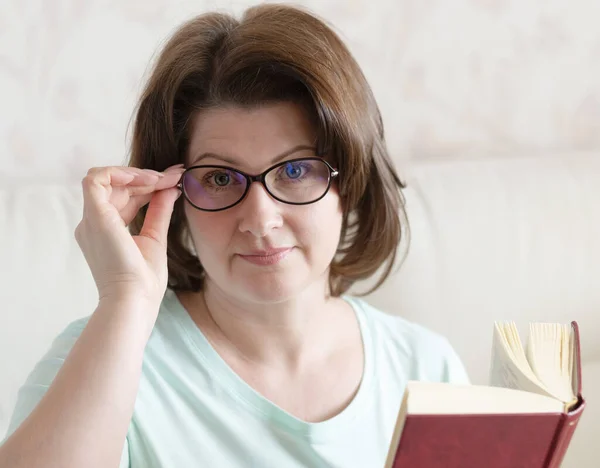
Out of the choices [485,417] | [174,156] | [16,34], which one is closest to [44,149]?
[16,34]

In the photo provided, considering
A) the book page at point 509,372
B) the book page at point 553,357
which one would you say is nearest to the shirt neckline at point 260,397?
the book page at point 509,372

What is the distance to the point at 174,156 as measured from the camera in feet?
4.36

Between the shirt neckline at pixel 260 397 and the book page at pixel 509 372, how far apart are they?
37 cm

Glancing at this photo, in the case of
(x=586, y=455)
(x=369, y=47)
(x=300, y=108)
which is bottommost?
(x=586, y=455)

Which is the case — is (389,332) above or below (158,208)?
Answer: below

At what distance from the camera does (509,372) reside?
943mm

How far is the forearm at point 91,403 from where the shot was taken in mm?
927

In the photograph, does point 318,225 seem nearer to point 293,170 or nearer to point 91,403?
point 293,170

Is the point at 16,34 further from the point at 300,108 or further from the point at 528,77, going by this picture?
the point at 528,77

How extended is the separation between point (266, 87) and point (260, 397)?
52cm

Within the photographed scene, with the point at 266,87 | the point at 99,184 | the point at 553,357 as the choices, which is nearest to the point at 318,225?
the point at 266,87

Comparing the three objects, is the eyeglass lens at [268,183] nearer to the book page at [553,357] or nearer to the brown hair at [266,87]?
the brown hair at [266,87]

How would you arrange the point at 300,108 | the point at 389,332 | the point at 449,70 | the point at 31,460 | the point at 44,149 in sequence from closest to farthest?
1. the point at 31,460
2. the point at 300,108
3. the point at 389,332
4. the point at 44,149
5. the point at 449,70

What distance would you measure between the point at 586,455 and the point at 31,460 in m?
1.41
